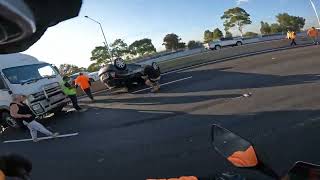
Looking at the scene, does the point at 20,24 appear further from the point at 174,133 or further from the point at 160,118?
the point at 160,118

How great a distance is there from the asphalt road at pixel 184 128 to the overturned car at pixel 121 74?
2.64 meters

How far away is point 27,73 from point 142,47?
215 feet

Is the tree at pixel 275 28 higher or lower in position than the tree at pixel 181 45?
higher

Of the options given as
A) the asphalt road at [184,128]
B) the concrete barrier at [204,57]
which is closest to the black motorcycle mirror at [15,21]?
the asphalt road at [184,128]

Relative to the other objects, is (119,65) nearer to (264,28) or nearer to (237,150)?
(237,150)

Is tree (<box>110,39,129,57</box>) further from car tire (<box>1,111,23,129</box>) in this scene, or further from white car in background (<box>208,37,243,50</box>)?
car tire (<box>1,111,23,129</box>)

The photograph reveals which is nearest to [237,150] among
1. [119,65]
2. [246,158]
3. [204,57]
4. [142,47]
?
[246,158]

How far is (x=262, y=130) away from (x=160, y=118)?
14.3 feet

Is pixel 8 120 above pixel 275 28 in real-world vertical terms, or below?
below

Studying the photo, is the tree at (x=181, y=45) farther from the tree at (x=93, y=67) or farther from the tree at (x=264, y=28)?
the tree at (x=264, y=28)

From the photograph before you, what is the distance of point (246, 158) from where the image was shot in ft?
10.7

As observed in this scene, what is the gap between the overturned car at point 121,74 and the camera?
2180 cm

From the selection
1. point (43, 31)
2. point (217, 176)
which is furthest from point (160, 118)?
point (43, 31)

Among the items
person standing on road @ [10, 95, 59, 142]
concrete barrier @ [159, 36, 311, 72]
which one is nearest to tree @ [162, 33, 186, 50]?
concrete barrier @ [159, 36, 311, 72]
